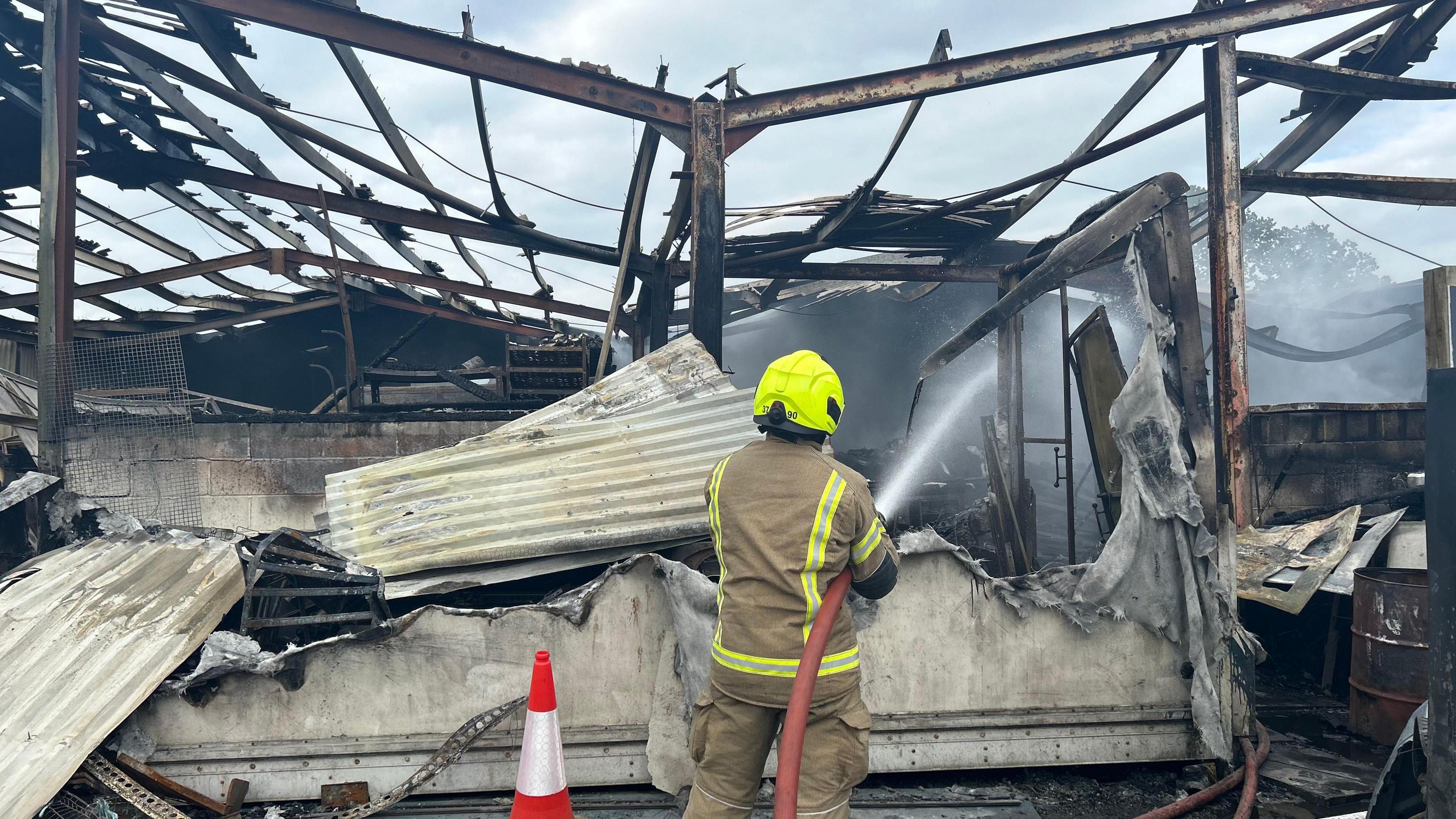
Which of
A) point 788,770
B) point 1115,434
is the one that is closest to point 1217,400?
point 1115,434

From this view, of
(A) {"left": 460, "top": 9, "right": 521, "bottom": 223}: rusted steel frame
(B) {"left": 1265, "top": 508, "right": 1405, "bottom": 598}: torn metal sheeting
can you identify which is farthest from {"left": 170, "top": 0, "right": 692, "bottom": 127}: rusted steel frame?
(B) {"left": 1265, "top": 508, "right": 1405, "bottom": 598}: torn metal sheeting

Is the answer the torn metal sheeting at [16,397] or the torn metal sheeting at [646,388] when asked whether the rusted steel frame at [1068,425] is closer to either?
the torn metal sheeting at [646,388]

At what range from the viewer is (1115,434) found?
3959 millimetres

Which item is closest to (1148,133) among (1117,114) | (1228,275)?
(1117,114)

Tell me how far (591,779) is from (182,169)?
754cm

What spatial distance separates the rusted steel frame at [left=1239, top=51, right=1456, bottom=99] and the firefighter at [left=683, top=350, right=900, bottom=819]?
5.78 meters

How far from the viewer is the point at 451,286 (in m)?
9.82

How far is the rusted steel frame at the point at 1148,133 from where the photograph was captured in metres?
6.34

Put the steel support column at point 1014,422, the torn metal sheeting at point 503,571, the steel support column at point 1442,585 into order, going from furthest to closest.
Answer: the steel support column at point 1014,422, the torn metal sheeting at point 503,571, the steel support column at point 1442,585

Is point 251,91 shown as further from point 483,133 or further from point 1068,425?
point 1068,425

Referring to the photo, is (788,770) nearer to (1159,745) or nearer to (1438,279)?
(1159,745)

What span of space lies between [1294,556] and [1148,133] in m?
3.77

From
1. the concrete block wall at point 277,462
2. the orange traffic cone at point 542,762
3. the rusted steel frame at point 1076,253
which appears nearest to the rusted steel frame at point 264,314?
the concrete block wall at point 277,462

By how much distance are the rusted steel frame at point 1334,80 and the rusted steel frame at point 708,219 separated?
162 inches
